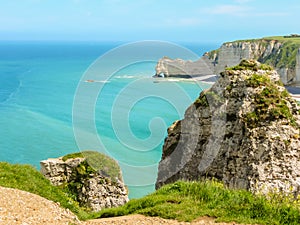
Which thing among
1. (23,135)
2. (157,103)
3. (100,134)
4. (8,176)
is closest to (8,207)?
(8,176)

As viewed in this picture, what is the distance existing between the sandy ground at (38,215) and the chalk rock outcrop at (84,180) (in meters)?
8.23

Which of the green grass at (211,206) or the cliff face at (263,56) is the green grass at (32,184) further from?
the cliff face at (263,56)

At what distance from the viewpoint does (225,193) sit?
9.03 meters

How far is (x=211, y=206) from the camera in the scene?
8570mm

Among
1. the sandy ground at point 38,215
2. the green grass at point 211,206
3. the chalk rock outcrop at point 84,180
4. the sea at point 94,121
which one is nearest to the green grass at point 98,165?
the chalk rock outcrop at point 84,180

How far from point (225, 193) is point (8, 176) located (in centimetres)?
588

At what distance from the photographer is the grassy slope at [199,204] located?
26.5 feet

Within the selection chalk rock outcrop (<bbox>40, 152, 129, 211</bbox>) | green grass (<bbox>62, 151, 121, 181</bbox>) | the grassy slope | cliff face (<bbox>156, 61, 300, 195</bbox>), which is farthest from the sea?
the grassy slope

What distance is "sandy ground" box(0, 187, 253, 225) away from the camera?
749 centimetres

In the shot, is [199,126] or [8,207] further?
[199,126]

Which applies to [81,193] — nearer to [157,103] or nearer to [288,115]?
[288,115]

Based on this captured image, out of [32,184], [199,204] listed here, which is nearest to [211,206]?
[199,204]

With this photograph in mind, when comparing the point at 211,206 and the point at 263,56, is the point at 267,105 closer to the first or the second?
the point at 211,206

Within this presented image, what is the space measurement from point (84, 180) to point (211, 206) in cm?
976
